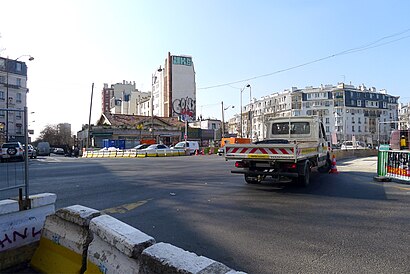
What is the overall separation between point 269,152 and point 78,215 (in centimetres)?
640

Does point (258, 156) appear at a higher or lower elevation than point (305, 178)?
higher

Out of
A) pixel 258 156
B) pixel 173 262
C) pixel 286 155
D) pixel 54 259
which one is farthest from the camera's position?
pixel 258 156

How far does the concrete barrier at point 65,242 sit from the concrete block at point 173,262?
111 centimetres

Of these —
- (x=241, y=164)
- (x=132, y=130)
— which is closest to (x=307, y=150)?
(x=241, y=164)

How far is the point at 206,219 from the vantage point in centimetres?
587

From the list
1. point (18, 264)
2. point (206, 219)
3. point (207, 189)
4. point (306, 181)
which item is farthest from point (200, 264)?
point (306, 181)

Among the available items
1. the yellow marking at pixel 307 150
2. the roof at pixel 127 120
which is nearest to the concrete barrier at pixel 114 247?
the yellow marking at pixel 307 150

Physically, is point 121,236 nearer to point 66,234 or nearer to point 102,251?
point 102,251

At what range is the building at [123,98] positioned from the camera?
115900 mm

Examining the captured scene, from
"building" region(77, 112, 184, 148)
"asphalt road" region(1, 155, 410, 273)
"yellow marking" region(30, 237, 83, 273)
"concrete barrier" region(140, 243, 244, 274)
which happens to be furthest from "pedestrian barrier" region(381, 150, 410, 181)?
"building" region(77, 112, 184, 148)

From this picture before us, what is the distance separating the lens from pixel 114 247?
2.80 meters

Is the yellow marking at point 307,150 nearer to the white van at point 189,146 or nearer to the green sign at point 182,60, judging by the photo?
the white van at point 189,146

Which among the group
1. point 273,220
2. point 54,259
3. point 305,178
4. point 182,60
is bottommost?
point 273,220

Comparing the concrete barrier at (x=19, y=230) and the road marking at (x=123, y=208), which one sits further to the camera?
the road marking at (x=123, y=208)
